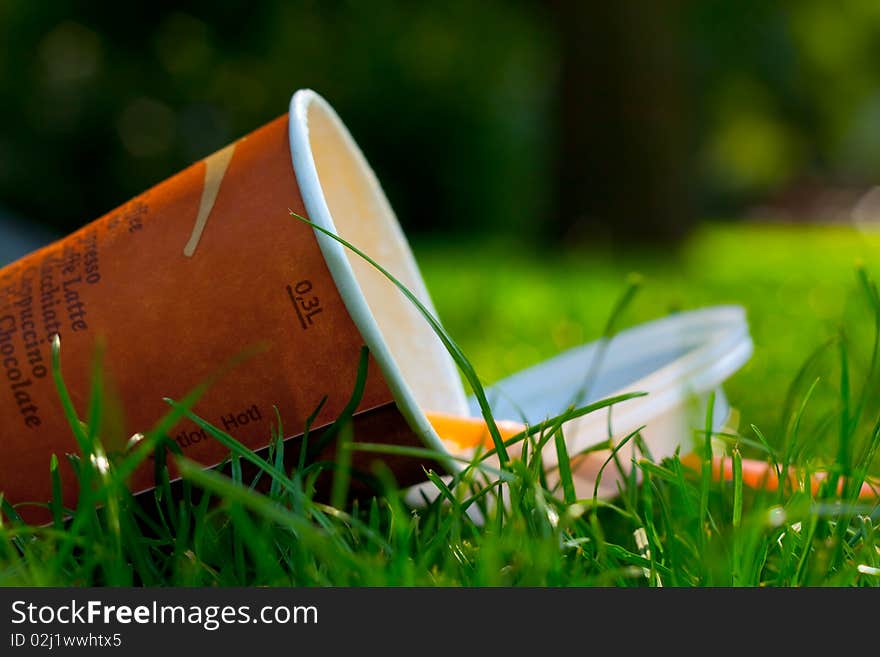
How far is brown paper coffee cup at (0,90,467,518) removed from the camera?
3.37ft

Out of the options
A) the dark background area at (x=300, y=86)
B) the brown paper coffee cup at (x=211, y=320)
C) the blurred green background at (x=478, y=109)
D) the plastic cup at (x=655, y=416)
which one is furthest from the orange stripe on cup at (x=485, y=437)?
the dark background area at (x=300, y=86)

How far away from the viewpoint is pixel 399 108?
418 inches

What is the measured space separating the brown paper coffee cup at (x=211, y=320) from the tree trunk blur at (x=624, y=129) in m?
5.29

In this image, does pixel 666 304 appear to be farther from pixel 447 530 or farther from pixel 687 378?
pixel 447 530

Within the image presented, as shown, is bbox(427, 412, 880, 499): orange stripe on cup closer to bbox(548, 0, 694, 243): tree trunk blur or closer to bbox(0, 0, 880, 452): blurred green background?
bbox(0, 0, 880, 452): blurred green background

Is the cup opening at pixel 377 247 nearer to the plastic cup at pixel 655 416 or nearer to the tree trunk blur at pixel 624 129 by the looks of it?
the plastic cup at pixel 655 416

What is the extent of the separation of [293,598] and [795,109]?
1898 cm

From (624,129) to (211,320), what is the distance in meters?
5.62

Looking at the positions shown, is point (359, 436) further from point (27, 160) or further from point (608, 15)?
point (27, 160)

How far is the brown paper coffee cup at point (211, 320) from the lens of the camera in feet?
3.37

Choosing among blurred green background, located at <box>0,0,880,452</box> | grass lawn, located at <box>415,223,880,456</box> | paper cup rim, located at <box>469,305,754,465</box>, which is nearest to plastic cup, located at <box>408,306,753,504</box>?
paper cup rim, located at <box>469,305,754,465</box>

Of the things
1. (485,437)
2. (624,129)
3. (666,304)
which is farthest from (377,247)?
(624,129)

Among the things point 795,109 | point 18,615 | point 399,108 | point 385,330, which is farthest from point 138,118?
point 795,109

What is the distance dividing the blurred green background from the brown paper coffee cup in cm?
289
